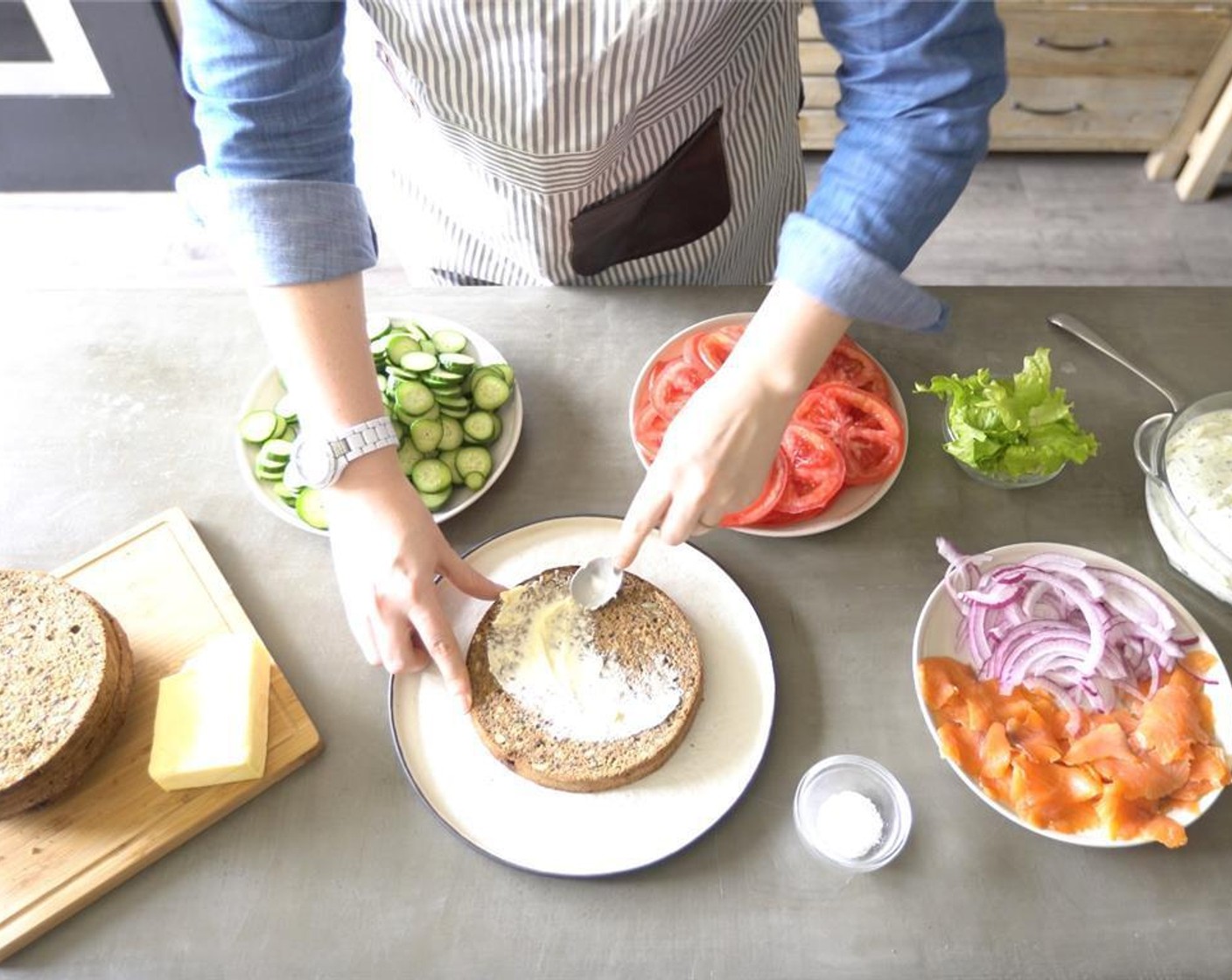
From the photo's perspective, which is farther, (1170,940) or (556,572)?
(556,572)

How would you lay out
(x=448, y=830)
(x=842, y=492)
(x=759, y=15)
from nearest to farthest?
(x=448, y=830), (x=759, y=15), (x=842, y=492)

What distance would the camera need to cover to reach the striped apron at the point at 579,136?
127 cm

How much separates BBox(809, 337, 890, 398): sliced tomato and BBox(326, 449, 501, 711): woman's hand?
76cm

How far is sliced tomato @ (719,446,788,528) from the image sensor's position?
1.50 meters

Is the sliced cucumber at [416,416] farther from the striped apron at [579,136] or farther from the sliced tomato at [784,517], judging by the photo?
the sliced tomato at [784,517]

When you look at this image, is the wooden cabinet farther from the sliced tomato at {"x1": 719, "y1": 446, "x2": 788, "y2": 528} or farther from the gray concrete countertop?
the sliced tomato at {"x1": 719, "y1": 446, "x2": 788, "y2": 528}

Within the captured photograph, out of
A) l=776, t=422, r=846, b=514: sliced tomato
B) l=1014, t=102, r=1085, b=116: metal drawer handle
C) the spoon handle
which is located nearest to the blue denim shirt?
l=776, t=422, r=846, b=514: sliced tomato

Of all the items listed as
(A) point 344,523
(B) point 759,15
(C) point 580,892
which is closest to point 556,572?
(A) point 344,523

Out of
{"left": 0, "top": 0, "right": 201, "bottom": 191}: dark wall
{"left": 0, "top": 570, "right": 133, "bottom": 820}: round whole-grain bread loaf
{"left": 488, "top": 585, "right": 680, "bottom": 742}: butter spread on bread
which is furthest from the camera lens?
{"left": 0, "top": 0, "right": 201, "bottom": 191}: dark wall

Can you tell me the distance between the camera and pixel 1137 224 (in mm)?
3555

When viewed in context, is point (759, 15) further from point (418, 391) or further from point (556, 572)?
point (556, 572)

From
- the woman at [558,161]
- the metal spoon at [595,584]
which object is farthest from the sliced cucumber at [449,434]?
the metal spoon at [595,584]

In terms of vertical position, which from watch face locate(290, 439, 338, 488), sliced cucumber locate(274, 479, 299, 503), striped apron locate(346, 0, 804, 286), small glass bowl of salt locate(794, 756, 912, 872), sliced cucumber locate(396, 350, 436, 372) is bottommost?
small glass bowl of salt locate(794, 756, 912, 872)

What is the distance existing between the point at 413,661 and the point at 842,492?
76 cm
